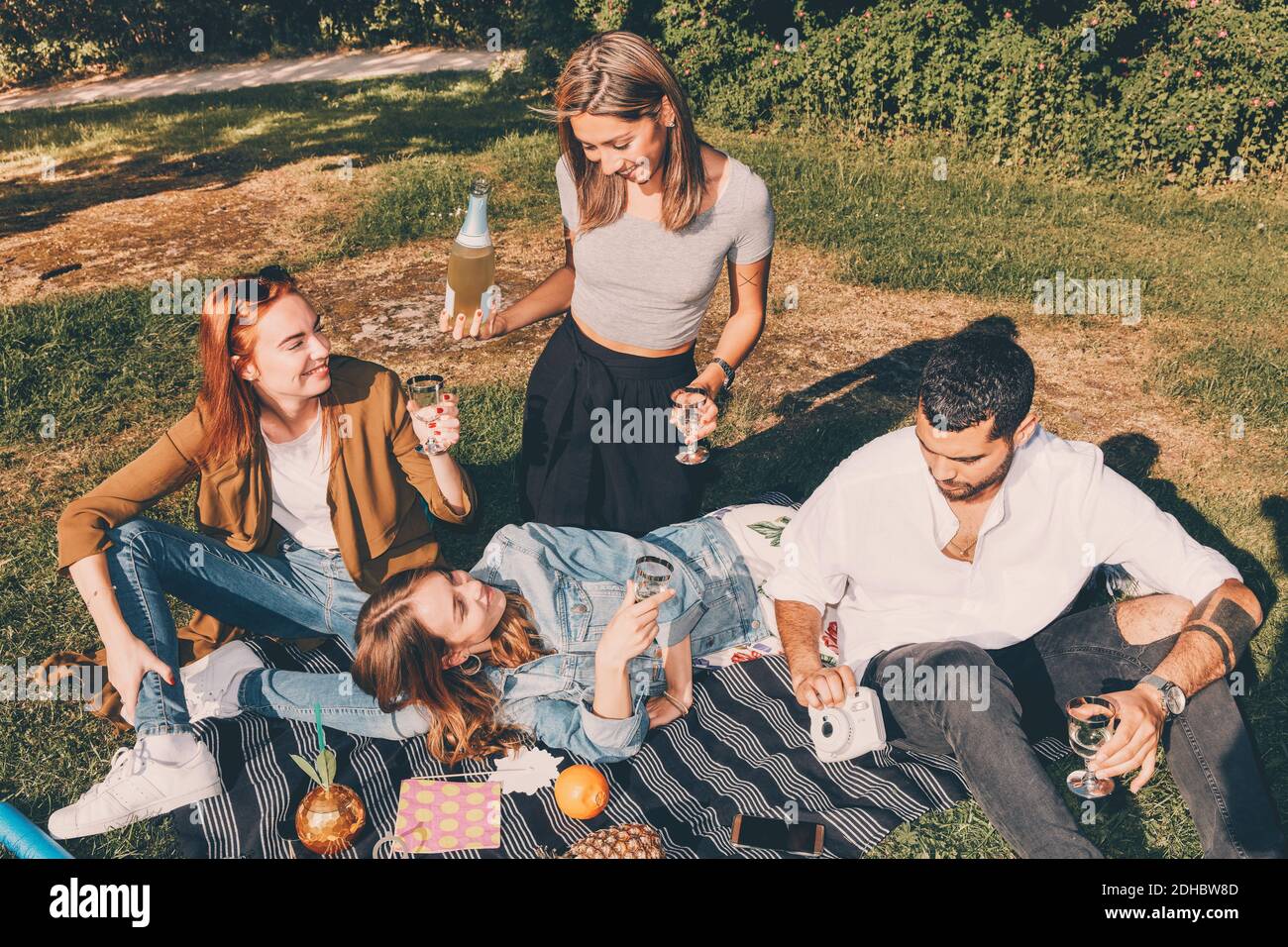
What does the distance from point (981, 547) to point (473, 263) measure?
266 cm

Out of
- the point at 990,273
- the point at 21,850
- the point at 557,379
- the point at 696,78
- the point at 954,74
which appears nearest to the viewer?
the point at 21,850

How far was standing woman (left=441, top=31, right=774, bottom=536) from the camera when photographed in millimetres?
4402

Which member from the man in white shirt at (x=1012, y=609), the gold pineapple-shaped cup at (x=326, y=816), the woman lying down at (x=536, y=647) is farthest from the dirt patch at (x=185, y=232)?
the man in white shirt at (x=1012, y=609)

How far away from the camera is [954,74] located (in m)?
12.8

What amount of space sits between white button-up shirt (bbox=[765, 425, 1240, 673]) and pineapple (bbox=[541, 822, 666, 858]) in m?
1.17

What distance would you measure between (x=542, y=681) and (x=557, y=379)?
5.02 feet

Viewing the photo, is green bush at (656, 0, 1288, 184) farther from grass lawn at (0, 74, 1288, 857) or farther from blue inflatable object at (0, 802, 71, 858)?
blue inflatable object at (0, 802, 71, 858)

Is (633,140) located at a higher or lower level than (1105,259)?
higher

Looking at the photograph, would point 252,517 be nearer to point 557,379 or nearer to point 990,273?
point 557,379

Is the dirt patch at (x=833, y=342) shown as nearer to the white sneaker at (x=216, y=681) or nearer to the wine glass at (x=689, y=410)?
the wine glass at (x=689, y=410)

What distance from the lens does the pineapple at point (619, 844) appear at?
173 inches

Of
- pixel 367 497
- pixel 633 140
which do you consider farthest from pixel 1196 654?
pixel 367 497

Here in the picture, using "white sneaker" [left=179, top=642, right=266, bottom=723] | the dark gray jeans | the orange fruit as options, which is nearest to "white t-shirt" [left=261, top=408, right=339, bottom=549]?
"white sneaker" [left=179, top=642, right=266, bottom=723]

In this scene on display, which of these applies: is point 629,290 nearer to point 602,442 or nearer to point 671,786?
point 602,442
